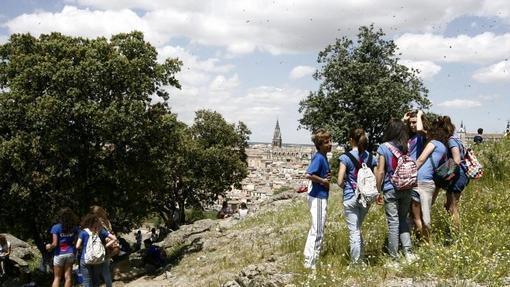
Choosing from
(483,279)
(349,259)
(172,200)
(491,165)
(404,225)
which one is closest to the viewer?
(483,279)

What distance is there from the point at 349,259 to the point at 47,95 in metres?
13.5

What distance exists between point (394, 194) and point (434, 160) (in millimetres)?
905

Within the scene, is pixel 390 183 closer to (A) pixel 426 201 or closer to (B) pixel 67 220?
(A) pixel 426 201

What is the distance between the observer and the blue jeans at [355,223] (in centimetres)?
642

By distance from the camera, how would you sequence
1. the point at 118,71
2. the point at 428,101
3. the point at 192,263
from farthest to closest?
the point at 428,101 → the point at 118,71 → the point at 192,263

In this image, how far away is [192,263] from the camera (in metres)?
14.0

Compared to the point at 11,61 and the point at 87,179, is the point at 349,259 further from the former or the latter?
the point at 11,61

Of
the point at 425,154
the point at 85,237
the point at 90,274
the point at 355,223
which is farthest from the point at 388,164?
the point at 90,274

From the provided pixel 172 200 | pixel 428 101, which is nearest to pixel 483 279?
pixel 428 101

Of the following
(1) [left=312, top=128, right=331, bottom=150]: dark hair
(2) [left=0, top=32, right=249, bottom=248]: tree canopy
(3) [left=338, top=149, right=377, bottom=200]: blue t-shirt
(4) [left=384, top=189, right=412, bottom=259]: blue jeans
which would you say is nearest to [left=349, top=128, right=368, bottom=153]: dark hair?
(3) [left=338, top=149, right=377, bottom=200]: blue t-shirt

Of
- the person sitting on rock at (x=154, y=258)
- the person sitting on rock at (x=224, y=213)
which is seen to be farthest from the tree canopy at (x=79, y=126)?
the person sitting on rock at (x=224, y=213)

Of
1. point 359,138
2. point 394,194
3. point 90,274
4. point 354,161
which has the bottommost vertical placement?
point 90,274

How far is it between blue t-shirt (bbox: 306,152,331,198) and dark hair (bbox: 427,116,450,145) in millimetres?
1741

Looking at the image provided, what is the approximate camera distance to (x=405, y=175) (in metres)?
6.26
